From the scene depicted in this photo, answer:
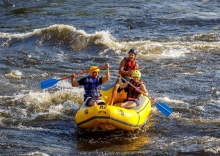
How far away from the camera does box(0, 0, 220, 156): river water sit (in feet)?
30.8

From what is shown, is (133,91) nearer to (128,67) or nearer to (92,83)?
(92,83)

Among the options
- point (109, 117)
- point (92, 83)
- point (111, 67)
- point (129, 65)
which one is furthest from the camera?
point (111, 67)

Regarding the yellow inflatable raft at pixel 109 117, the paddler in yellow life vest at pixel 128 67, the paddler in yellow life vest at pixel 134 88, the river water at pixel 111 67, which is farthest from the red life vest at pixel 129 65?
the yellow inflatable raft at pixel 109 117

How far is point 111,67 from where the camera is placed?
14938mm

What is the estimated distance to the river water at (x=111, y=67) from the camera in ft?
30.8

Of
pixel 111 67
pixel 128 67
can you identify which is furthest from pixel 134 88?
pixel 111 67

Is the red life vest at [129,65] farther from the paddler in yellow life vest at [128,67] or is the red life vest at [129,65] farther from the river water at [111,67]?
the river water at [111,67]

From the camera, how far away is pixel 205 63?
15.0m

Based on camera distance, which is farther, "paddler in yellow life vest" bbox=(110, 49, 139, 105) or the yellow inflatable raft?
"paddler in yellow life vest" bbox=(110, 49, 139, 105)

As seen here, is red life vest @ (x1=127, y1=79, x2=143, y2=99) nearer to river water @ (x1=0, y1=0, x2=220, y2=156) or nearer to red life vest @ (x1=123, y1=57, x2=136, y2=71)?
river water @ (x1=0, y1=0, x2=220, y2=156)

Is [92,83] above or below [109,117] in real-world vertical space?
above

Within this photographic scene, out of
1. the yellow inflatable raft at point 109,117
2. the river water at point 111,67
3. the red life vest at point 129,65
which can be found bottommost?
the river water at point 111,67

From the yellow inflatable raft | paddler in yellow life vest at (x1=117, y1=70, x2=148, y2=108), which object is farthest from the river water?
paddler in yellow life vest at (x1=117, y1=70, x2=148, y2=108)

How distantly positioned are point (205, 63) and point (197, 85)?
2154mm
